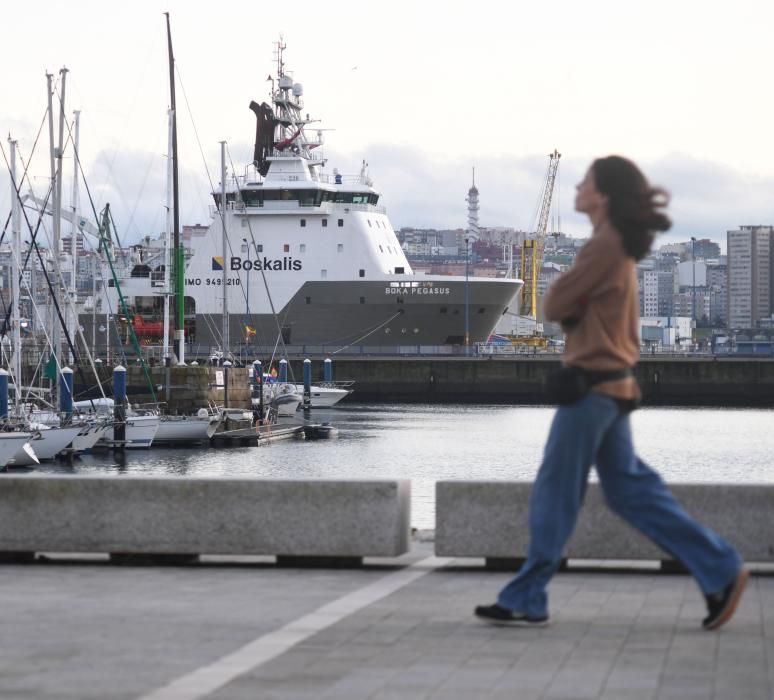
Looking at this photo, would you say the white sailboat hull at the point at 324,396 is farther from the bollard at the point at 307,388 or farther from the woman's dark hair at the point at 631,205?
the woman's dark hair at the point at 631,205

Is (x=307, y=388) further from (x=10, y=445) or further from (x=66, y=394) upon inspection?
(x=10, y=445)

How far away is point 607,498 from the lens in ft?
20.1

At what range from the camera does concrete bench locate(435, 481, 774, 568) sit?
7.81 metres

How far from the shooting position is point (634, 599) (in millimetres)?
6945

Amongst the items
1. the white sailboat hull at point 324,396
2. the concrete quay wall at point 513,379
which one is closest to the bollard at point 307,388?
the white sailboat hull at point 324,396

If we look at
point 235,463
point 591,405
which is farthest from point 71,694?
point 235,463

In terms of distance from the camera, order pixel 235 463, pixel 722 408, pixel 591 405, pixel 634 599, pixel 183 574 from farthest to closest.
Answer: pixel 722 408
pixel 235 463
pixel 183 574
pixel 634 599
pixel 591 405

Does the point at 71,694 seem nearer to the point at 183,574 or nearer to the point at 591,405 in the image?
the point at 591,405

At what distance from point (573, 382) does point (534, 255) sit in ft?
359

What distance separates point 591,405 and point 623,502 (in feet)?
1.46

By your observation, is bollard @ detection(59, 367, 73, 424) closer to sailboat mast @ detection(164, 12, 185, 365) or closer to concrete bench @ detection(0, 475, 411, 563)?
sailboat mast @ detection(164, 12, 185, 365)

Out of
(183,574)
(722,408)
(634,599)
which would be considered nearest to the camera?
(634,599)

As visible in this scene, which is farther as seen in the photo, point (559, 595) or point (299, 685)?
point (559, 595)

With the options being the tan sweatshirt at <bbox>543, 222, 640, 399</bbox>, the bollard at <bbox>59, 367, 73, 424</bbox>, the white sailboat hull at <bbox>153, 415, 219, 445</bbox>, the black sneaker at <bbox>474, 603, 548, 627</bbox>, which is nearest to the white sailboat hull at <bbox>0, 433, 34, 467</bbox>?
the bollard at <bbox>59, 367, 73, 424</bbox>
